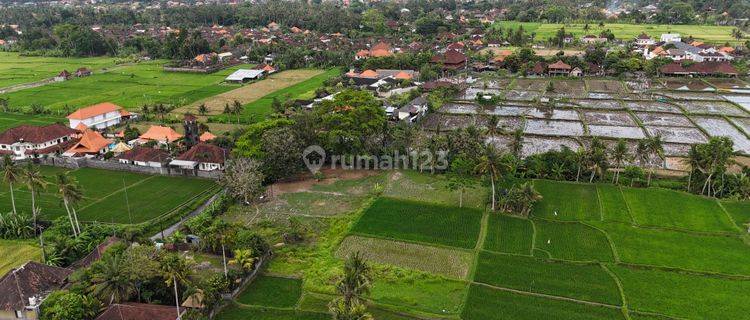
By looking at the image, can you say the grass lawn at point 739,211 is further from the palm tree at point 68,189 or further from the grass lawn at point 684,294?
the palm tree at point 68,189

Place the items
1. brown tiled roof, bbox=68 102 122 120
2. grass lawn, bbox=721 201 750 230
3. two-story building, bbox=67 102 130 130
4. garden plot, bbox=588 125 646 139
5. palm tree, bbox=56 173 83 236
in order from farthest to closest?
brown tiled roof, bbox=68 102 122 120 < two-story building, bbox=67 102 130 130 < garden plot, bbox=588 125 646 139 < grass lawn, bbox=721 201 750 230 < palm tree, bbox=56 173 83 236

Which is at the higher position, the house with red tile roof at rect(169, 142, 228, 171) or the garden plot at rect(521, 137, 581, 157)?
the house with red tile roof at rect(169, 142, 228, 171)

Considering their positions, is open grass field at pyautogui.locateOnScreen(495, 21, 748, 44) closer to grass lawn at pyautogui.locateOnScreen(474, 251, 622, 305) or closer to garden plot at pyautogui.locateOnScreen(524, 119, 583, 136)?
garden plot at pyautogui.locateOnScreen(524, 119, 583, 136)

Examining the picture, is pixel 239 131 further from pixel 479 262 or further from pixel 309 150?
pixel 479 262

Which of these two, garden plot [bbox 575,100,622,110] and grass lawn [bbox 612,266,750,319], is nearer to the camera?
grass lawn [bbox 612,266,750,319]

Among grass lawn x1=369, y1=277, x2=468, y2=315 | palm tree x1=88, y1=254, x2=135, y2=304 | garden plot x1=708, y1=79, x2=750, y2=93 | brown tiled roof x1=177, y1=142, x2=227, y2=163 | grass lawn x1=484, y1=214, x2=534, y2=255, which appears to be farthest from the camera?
garden plot x1=708, y1=79, x2=750, y2=93

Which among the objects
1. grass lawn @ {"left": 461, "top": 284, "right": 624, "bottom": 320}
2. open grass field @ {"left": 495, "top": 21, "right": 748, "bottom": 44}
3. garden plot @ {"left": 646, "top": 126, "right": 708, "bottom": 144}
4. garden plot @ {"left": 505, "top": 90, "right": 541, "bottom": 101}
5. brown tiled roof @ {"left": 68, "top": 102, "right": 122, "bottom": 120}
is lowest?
grass lawn @ {"left": 461, "top": 284, "right": 624, "bottom": 320}

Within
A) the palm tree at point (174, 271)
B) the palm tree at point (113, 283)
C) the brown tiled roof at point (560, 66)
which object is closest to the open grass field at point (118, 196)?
the palm tree at point (113, 283)

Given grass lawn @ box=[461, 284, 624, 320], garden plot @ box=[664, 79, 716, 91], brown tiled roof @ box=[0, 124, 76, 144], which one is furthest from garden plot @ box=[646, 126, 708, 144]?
brown tiled roof @ box=[0, 124, 76, 144]
